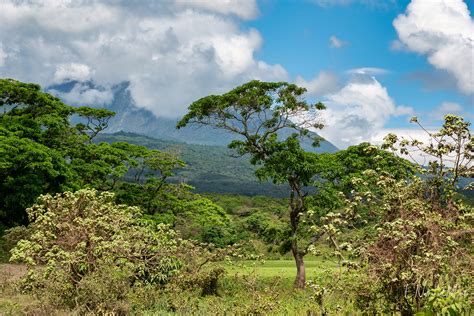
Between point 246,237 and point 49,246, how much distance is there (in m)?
32.5

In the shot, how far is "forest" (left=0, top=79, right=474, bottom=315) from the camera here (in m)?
12.6

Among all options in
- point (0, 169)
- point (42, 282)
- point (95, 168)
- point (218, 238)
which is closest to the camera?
point (42, 282)

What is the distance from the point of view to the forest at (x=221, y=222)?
41.4 feet

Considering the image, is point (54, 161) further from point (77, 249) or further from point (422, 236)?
point (422, 236)

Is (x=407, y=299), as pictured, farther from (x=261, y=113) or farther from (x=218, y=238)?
(x=218, y=238)

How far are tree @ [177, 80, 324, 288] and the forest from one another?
81mm

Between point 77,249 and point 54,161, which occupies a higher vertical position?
point 54,161

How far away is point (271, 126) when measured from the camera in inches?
1141

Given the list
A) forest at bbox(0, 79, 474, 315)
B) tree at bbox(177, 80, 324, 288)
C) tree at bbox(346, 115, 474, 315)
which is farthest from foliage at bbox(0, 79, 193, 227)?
tree at bbox(346, 115, 474, 315)

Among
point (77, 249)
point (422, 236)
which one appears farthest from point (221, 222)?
point (422, 236)

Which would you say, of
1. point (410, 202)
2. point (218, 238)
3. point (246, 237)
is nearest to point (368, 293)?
point (410, 202)

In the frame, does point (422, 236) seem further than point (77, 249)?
No

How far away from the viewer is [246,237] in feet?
158

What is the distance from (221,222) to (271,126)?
7737mm
